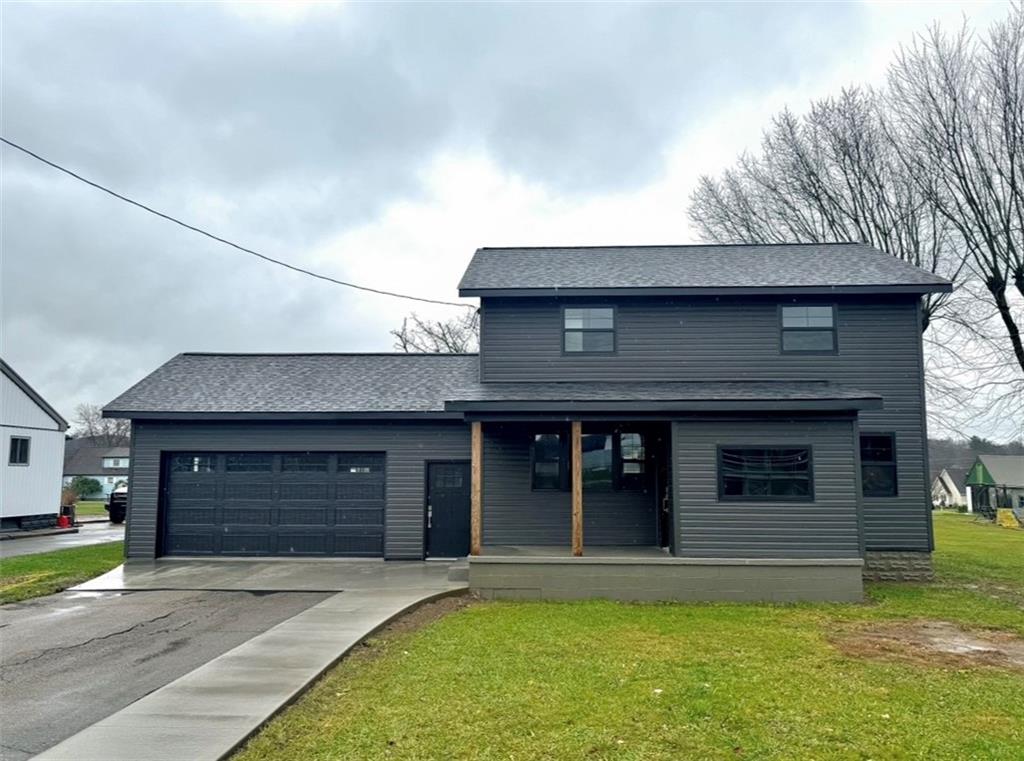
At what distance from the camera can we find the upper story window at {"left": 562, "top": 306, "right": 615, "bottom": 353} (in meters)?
13.2

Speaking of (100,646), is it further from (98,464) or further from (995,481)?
(98,464)

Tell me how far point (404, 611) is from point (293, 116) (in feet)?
40.3

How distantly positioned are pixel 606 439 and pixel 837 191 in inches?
634

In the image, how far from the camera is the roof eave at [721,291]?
1267 centimetres

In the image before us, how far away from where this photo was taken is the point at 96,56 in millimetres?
12438

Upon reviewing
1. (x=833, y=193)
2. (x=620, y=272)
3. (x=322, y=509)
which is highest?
(x=833, y=193)

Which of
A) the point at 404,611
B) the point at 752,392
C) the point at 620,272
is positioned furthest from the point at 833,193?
the point at 404,611

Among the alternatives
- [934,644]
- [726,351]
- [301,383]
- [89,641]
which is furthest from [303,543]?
[934,644]

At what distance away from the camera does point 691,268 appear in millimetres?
14117

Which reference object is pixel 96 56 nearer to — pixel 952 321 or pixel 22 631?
pixel 22 631

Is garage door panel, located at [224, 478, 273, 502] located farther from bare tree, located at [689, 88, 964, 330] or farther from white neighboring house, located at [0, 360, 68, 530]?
bare tree, located at [689, 88, 964, 330]

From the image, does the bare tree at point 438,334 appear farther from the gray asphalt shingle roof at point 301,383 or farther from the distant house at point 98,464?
the distant house at point 98,464

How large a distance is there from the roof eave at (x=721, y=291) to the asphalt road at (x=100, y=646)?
20.3ft

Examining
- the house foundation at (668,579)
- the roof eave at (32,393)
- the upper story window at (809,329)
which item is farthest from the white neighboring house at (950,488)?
the roof eave at (32,393)
